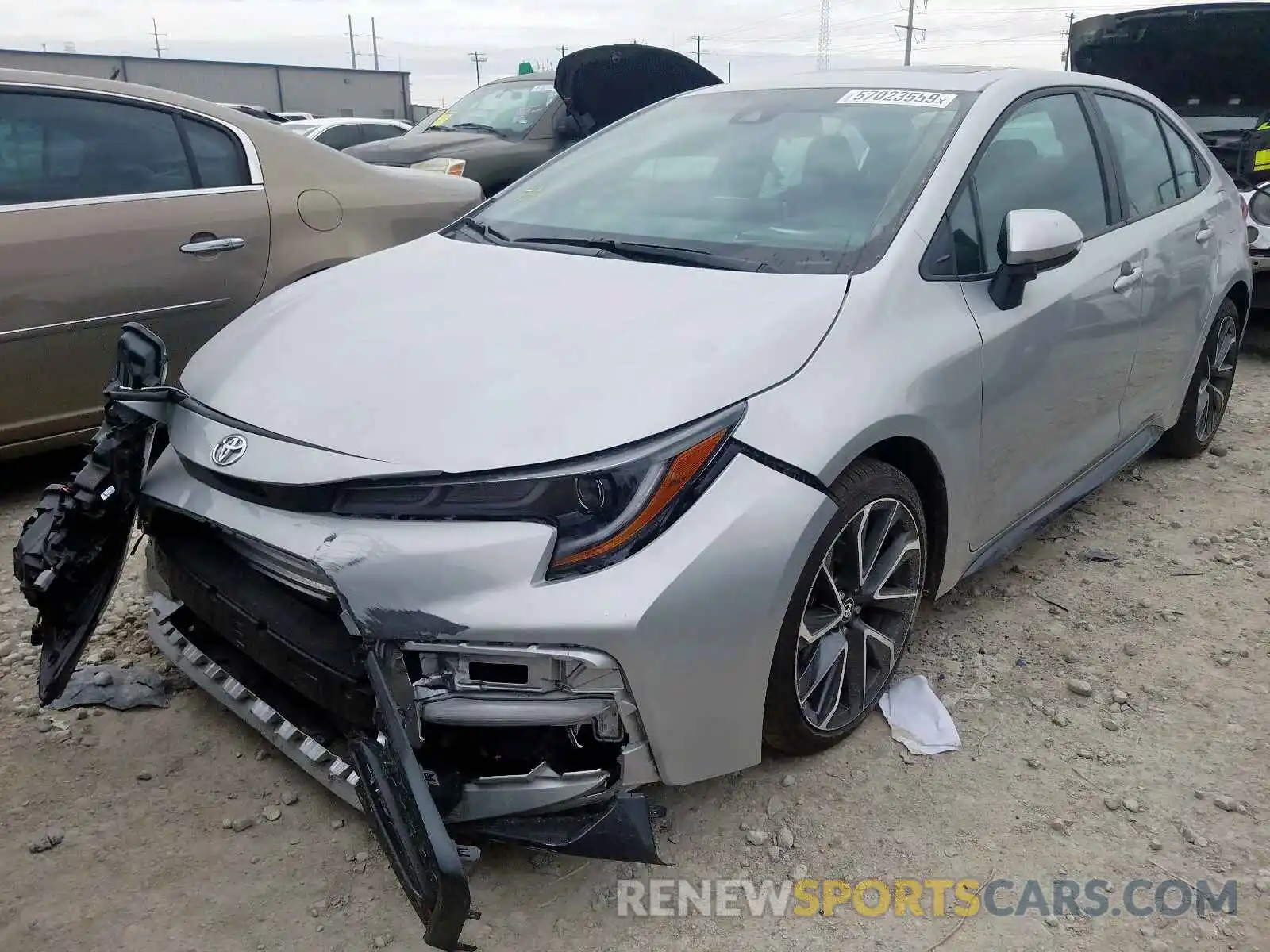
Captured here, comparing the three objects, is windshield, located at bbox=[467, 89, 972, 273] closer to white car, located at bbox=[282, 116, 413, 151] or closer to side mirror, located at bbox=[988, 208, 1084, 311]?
side mirror, located at bbox=[988, 208, 1084, 311]

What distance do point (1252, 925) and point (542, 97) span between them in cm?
800

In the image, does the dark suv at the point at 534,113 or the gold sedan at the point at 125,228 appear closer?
the gold sedan at the point at 125,228

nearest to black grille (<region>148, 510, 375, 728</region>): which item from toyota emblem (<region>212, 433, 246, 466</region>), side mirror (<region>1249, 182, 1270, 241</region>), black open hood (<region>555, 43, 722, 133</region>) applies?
toyota emblem (<region>212, 433, 246, 466</region>)

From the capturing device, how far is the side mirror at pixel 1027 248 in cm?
244

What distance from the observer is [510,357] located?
207cm

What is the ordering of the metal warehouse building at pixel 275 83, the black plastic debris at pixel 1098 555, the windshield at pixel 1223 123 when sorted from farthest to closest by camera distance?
the metal warehouse building at pixel 275 83, the windshield at pixel 1223 123, the black plastic debris at pixel 1098 555

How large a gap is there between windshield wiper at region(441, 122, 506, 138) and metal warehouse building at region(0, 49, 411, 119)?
23.8m

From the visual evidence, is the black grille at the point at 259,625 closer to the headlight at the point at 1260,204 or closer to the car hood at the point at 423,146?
the headlight at the point at 1260,204

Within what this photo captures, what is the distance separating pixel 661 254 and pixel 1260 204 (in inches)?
155

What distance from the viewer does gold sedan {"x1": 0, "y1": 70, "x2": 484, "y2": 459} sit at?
340cm

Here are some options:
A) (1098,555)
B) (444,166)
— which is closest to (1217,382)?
(1098,555)

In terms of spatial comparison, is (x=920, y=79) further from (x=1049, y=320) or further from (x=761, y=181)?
(x=1049, y=320)

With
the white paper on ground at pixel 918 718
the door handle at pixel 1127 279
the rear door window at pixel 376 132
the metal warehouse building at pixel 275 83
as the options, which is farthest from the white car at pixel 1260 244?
the metal warehouse building at pixel 275 83

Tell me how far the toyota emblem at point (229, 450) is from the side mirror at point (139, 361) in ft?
1.09
